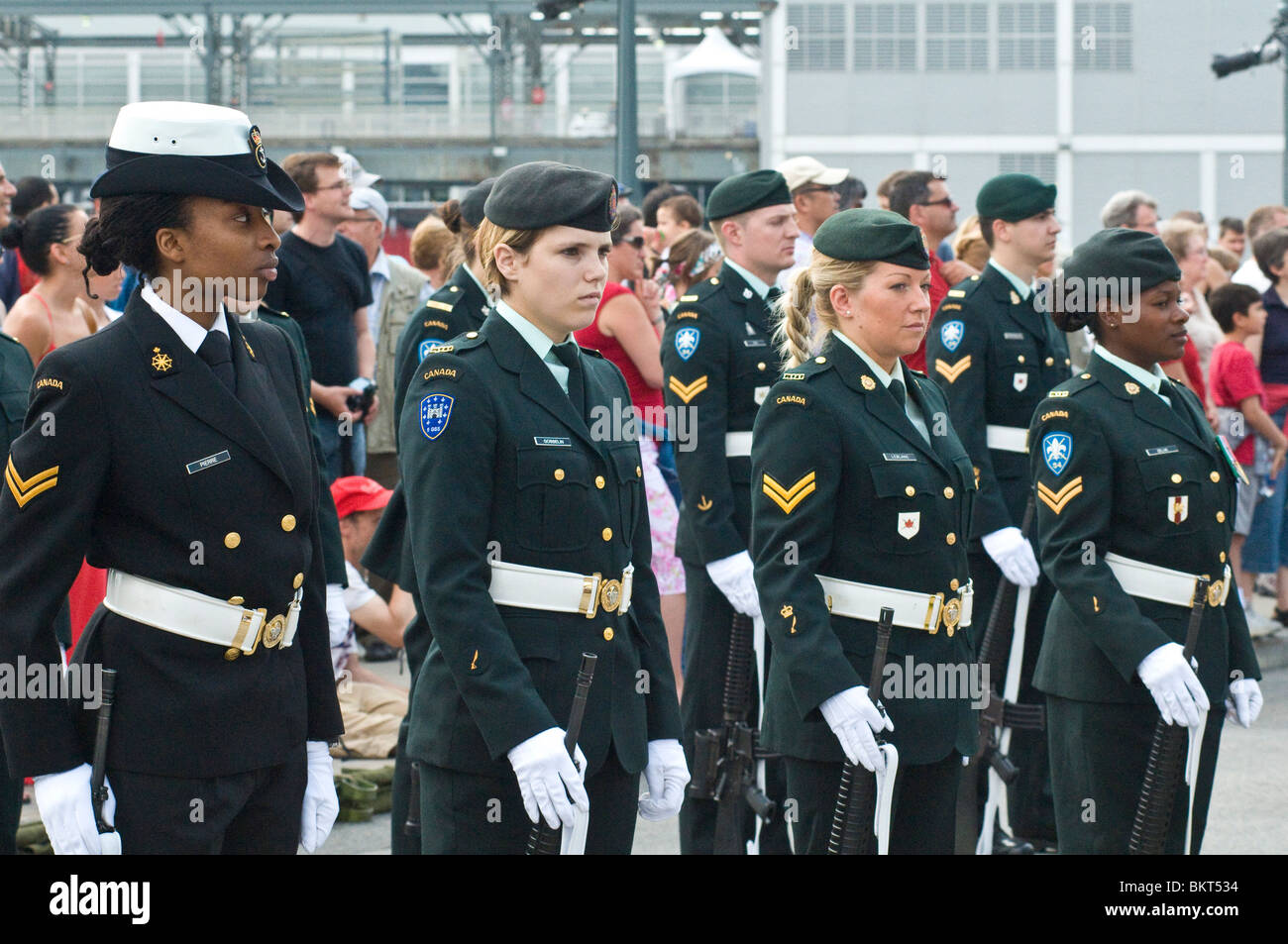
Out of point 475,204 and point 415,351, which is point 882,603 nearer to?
point 415,351

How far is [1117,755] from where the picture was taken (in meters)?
4.15

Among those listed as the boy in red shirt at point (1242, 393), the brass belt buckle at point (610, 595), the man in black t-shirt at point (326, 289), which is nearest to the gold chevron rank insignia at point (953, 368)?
the man in black t-shirt at point (326, 289)

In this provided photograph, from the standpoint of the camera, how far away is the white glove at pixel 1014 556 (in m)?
5.39

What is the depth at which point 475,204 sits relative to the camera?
520cm

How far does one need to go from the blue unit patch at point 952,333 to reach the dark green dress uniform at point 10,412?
9.88 feet

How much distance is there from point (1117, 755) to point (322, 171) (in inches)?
159

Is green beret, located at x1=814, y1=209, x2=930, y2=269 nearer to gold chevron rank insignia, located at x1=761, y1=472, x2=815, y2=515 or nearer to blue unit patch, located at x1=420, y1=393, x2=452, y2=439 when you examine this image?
gold chevron rank insignia, located at x1=761, y1=472, x2=815, y2=515

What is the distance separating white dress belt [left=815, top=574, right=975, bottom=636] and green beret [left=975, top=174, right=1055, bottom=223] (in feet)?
8.58

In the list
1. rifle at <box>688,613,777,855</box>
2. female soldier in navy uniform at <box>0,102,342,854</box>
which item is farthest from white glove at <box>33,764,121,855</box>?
rifle at <box>688,613,777,855</box>

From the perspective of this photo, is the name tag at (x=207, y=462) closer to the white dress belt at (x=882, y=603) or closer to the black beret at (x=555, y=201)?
the black beret at (x=555, y=201)

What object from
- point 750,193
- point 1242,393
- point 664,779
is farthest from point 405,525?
point 1242,393

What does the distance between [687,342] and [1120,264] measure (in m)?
1.48

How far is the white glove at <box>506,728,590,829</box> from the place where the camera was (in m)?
3.04

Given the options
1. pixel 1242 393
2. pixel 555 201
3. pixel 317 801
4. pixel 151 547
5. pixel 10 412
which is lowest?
pixel 317 801
